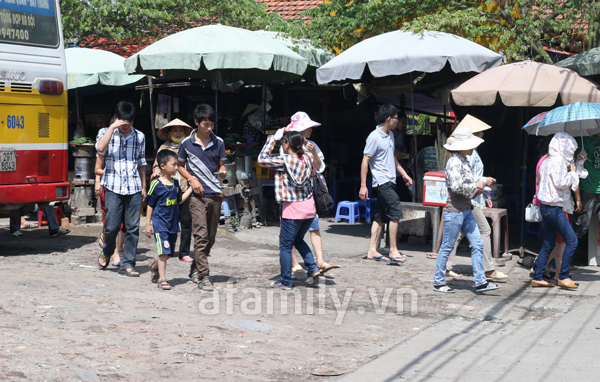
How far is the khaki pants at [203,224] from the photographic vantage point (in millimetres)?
6512

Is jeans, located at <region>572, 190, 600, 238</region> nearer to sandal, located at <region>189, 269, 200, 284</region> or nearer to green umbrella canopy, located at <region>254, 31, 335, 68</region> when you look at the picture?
sandal, located at <region>189, 269, 200, 284</region>

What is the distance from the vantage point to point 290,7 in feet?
62.5

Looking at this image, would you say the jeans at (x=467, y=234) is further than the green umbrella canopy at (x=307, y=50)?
No

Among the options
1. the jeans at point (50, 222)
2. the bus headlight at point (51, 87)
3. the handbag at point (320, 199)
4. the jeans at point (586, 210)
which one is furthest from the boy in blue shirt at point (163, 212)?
the jeans at point (586, 210)

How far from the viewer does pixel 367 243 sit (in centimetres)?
1025

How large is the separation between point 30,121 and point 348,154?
307 inches

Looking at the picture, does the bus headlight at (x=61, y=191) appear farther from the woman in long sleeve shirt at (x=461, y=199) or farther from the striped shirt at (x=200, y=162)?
the woman in long sleeve shirt at (x=461, y=199)

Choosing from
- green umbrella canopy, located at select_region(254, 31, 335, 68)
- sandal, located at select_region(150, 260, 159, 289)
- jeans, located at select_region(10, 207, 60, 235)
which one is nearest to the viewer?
sandal, located at select_region(150, 260, 159, 289)

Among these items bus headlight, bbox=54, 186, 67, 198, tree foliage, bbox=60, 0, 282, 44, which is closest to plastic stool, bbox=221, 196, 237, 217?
bus headlight, bbox=54, 186, 67, 198

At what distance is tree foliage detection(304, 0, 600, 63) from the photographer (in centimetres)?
1055

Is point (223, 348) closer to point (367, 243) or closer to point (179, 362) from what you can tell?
point (179, 362)

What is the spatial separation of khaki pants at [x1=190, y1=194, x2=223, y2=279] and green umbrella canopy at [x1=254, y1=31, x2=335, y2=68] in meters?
5.86

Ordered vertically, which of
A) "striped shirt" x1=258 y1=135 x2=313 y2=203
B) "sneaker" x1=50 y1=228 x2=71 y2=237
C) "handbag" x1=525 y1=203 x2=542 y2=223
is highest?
"striped shirt" x1=258 y1=135 x2=313 y2=203

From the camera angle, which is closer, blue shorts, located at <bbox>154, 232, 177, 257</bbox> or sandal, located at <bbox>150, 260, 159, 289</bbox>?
blue shorts, located at <bbox>154, 232, 177, 257</bbox>
